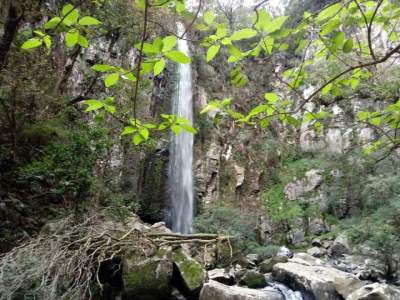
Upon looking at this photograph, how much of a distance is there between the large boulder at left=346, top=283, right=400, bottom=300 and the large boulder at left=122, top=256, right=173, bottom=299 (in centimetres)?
294

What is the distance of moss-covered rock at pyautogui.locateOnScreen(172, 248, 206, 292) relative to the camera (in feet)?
13.1

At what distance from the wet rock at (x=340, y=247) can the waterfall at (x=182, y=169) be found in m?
4.90

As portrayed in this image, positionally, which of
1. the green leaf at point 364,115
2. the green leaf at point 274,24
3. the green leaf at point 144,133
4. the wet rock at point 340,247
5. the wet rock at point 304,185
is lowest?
the wet rock at point 340,247

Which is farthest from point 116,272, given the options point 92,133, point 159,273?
point 92,133

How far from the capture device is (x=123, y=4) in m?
6.29

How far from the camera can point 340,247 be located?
10.5 metres

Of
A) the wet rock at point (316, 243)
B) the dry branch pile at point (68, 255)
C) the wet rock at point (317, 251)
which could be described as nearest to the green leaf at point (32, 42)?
the dry branch pile at point (68, 255)

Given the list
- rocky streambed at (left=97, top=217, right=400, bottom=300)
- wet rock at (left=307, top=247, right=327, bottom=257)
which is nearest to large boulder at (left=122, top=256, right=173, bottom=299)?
rocky streambed at (left=97, top=217, right=400, bottom=300)

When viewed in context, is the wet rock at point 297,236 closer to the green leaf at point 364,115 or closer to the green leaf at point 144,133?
the green leaf at point 364,115

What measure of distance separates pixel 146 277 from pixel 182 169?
9.06 metres

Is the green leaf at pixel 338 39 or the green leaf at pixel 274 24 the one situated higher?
the green leaf at pixel 338 39

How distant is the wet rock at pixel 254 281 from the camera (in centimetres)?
618

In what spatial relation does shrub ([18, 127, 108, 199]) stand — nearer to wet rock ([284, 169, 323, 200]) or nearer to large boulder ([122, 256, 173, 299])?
large boulder ([122, 256, 173, 299])

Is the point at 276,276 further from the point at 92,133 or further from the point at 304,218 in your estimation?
the point at 304,218
